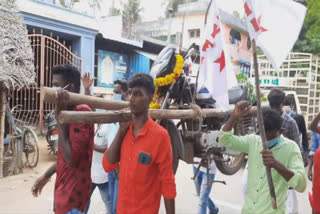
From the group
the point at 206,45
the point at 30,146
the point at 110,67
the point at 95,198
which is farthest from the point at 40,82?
the point at 206,45

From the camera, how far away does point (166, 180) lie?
2.00 metres

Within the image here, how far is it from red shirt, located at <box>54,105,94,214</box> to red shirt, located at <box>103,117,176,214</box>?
40 centimetres

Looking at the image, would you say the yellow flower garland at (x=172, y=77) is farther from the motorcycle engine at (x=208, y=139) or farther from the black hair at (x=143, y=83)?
the black hair at (x=143, y=83)

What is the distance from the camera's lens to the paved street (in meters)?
4.70

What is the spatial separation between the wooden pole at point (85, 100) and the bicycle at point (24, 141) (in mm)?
4436

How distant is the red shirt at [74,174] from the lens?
2.23 metres

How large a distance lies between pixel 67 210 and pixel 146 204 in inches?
25.3

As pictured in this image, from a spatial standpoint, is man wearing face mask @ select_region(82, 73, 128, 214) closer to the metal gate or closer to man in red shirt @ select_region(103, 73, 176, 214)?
man in red shirt @ select_region(103, 73, 176, 214)

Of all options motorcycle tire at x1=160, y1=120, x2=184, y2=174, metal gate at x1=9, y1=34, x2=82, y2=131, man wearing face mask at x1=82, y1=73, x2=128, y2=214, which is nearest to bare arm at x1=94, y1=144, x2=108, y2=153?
man wearing face mask at x1=82, y1=73, x2=128, y2=214

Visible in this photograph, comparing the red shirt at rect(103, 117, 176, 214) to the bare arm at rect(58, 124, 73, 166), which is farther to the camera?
the bare arm at rect(58, 124, 73, 166)

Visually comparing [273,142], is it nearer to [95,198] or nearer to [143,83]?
[143,83]

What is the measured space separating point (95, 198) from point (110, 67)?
26.4 feet

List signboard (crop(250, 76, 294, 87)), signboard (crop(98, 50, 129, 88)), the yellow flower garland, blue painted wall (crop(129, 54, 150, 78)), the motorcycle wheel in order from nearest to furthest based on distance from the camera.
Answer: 1. the yellow flower garland
2. the motorcycle wheel
3. signboard (crop(250, 76, 294, 87))
4. signboard (crop(98, 50, 129, 88))
5. blue painted wall (crop(129, 54, 150, 78))

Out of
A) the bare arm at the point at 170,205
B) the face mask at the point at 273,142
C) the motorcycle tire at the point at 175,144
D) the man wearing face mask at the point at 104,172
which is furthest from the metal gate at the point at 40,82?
the face mask at the point at 273,142
